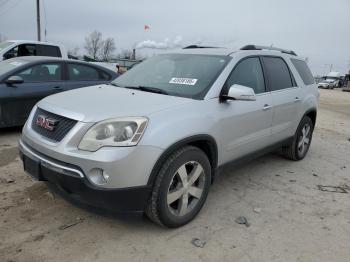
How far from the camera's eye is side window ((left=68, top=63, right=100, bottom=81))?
707 centimetres

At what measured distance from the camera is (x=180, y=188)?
3.28 m

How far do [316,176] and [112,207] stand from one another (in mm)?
3471

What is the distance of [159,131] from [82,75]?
189 inches

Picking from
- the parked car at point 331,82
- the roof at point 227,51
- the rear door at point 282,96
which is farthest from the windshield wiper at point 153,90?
the parked car at point 331,82

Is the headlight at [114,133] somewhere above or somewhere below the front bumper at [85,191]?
above

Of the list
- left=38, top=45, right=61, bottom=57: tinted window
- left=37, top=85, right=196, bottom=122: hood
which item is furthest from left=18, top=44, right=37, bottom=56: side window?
left=37, top=85, right=196, bottom=122: hood

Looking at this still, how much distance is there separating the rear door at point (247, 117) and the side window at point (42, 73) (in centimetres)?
406

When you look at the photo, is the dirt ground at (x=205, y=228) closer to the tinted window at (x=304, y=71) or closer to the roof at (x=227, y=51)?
the roof at (x=227, y=51)

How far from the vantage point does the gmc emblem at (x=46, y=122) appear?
308cm

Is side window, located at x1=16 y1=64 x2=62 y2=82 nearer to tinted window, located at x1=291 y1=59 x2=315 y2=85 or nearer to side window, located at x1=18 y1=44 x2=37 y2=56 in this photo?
tinted window, located at x1=291 y1=59 x2=315 y2=85

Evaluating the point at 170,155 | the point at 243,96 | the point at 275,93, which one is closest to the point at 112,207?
the point at 170,155

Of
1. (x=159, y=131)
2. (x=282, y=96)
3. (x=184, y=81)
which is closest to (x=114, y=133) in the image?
(x=159, y=131)

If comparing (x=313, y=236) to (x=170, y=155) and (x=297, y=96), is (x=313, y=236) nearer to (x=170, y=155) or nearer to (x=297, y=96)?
(x=170, y=155)

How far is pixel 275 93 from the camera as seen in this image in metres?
4.63
